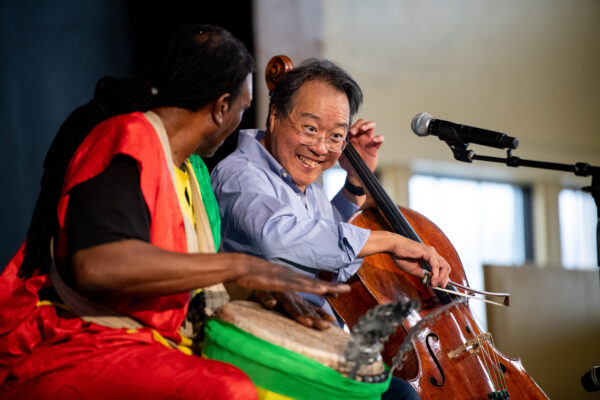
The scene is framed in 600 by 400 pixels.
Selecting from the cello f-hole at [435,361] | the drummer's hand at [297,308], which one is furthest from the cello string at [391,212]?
the drummer's hand at [297,308]

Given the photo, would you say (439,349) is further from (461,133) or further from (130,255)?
(130,255)

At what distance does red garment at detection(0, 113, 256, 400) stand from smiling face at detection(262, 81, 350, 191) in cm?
88

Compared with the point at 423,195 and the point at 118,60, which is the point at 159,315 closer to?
the point at 118,60

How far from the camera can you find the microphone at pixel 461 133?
2121mm

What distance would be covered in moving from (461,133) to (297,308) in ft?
3.15

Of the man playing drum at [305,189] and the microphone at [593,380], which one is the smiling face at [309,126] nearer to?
the man playing drum at [305,189]

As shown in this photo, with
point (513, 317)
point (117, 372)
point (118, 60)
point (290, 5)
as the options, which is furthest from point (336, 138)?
point (290, 5)

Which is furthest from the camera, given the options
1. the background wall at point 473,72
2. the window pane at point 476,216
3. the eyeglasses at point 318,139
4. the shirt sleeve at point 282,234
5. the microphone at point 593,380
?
the window pane at point 476,216

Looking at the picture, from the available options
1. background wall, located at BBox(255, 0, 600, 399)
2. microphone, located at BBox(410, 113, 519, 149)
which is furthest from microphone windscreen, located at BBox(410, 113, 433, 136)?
background wall, located at BBox(255, 0, 600, 399)

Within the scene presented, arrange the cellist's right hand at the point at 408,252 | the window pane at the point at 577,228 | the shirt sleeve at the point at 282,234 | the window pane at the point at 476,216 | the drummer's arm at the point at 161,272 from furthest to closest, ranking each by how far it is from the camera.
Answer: the window pane at the point at 577,228
the window pane at the point at 476,216
the cellist's right hand at the point at 408,252
the shirt sleeve at the point at 282,234
the drummer's arm at the point at 161,272

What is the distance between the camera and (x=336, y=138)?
2359 millimetres

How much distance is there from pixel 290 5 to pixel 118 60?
1.18 meters

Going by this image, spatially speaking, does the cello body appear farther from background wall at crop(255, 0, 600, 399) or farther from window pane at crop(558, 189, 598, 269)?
window pane at crop(558, 189, 598, 269)

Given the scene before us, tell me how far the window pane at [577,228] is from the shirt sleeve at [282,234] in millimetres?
6799
